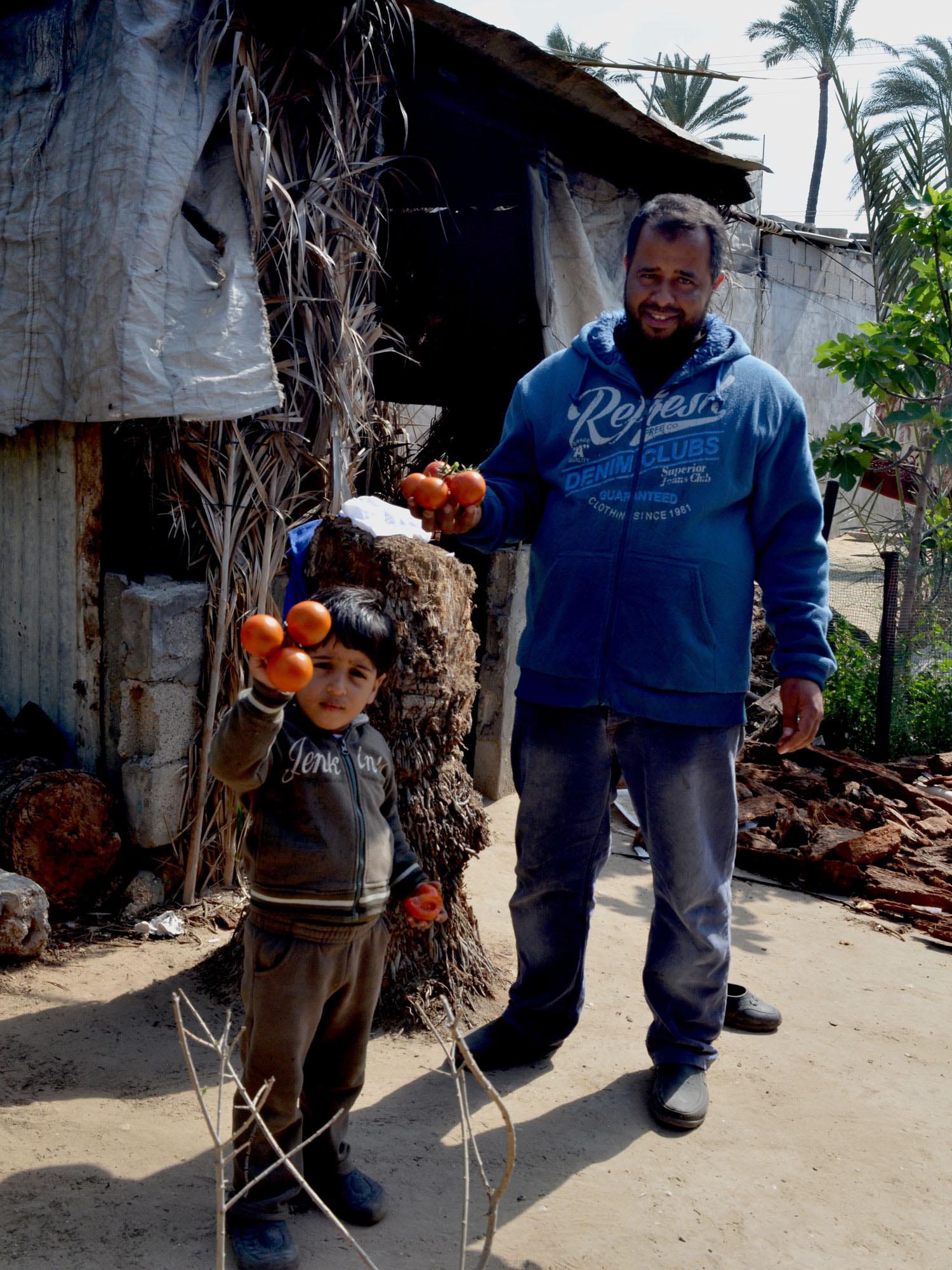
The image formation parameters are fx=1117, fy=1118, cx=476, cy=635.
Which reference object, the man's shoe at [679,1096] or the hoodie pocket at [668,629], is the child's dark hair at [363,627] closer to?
the hoodie pocket at [668,629]

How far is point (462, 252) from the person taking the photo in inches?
220

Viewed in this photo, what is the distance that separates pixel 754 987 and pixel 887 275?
599cm

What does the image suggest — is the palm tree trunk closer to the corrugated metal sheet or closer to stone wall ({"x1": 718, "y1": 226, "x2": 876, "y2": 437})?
stone wall ({"x1": 718, "y1": 226, "x2": 876, "y2": 437})

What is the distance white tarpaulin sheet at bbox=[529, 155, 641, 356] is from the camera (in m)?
4.91

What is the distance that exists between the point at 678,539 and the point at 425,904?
1.08 m

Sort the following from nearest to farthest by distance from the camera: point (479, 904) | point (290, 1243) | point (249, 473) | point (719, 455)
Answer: point (290, 1243)
point (719, 455)
point (249, 473)
point (479, 904)

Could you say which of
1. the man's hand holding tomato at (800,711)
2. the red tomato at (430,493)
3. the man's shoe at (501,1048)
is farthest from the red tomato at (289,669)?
the man's shoe at (501,1048)

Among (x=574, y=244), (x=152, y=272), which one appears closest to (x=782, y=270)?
(x=574, y=244)

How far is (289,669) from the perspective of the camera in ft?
6.04

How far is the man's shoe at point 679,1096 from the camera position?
2895 mm

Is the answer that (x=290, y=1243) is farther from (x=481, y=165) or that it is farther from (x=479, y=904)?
(x=481, y=165)

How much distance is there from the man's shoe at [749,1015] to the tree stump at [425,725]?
78 cm

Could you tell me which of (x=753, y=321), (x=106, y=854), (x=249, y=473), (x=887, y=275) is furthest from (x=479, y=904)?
(x=753, y=321)

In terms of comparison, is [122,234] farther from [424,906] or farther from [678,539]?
[424,906]
